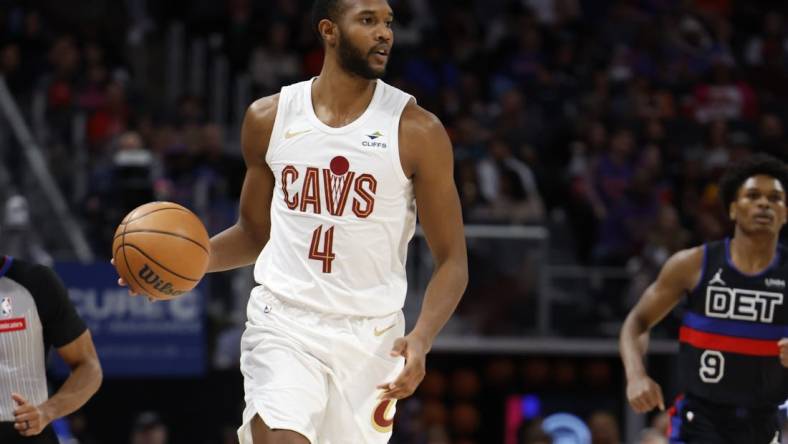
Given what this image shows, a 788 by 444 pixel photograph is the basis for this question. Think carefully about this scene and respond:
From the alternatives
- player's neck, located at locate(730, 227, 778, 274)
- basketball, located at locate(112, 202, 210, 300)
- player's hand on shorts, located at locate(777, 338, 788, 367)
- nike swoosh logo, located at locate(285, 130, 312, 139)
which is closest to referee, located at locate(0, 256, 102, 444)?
basketball, located at locate(112, 202, 210, 300)

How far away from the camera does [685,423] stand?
21.3ft

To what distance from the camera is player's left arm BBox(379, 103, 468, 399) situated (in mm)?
5117

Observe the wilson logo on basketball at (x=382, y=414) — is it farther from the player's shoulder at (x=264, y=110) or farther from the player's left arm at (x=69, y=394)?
the player's left arm at (x=69, y=394)

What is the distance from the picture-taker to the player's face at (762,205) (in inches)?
255

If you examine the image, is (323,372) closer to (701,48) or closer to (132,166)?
(132,166)

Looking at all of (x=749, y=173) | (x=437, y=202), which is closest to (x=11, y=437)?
(x=437, y=202)

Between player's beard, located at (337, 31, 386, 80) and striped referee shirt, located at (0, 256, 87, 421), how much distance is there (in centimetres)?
165

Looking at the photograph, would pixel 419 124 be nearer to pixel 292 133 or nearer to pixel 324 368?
pixel 292 133

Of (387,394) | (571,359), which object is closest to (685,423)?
(387,394)

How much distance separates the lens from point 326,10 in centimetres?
531

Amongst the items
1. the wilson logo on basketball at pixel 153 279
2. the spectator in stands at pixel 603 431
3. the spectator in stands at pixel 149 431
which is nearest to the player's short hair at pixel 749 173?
the wilson logo on basketball at pixel 153 279

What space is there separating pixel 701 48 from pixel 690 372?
11.0 m

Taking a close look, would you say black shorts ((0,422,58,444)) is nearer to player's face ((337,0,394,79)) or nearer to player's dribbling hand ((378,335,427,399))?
player's dribbling hand ((378,335,427,399))

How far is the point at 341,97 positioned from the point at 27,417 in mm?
1831
